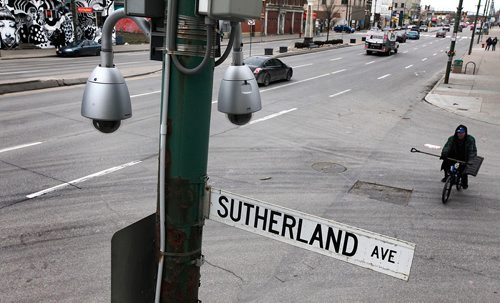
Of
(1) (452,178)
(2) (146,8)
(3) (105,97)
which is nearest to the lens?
(2) (146,8)

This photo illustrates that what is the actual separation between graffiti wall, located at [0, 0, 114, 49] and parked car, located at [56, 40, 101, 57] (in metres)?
2.34

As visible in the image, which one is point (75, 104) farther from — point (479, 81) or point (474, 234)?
point (479, 81)

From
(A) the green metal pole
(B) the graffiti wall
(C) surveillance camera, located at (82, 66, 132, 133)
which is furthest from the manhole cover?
(B) the graffiti wall

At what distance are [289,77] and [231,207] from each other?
22.2 meters

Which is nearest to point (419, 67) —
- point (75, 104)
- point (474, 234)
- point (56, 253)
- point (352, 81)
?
point (352, 81)

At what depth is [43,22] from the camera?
3572cm

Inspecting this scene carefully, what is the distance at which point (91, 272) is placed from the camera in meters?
5.32

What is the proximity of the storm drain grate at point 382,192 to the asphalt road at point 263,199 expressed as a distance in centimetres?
5

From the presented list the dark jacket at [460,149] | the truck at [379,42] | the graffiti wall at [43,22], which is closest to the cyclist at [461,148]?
the dark jacket at [460,149]

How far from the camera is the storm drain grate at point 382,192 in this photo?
27.0 feet

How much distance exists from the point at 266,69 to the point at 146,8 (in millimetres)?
19567

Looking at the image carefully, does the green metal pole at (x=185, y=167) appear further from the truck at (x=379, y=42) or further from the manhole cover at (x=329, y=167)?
the truck at (x=379, y=42)

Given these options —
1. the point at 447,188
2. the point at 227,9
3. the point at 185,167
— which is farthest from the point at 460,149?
the point at 227,9

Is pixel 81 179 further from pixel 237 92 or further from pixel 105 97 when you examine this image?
pixel 237 92
